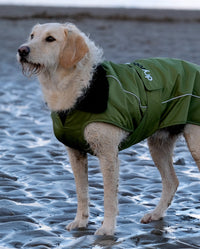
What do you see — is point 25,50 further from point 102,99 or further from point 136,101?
point 136,101

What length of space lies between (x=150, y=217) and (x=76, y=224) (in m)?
0.80

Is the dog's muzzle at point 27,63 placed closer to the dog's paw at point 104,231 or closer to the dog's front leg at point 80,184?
the dog's front leg at point 80,184

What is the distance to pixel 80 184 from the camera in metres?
5.90

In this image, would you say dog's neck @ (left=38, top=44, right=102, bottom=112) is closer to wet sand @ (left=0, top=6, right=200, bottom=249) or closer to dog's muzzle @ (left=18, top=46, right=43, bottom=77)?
dog's muzzle @ (left=18, top=46, right=43, bottom=77)

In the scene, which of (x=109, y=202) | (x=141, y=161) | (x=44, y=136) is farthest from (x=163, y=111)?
(x=44, y=136)

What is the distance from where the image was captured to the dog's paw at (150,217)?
19.6 ft

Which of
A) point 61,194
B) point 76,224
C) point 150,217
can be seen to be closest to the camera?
point 76,224

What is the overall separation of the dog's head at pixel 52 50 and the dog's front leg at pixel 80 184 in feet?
2.99

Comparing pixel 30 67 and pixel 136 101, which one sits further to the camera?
pixel 136 101

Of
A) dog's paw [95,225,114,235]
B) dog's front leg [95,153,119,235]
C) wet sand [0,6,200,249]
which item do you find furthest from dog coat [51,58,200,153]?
wet sand [0,6,200,249]

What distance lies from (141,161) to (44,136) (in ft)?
6.42

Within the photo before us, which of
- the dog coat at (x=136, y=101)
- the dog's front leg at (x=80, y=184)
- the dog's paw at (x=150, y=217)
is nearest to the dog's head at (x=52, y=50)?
the dog coat at (x=136, y=101)

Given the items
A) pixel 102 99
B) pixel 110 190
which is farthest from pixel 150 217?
pixel 102 99

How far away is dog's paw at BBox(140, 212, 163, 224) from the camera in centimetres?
598
